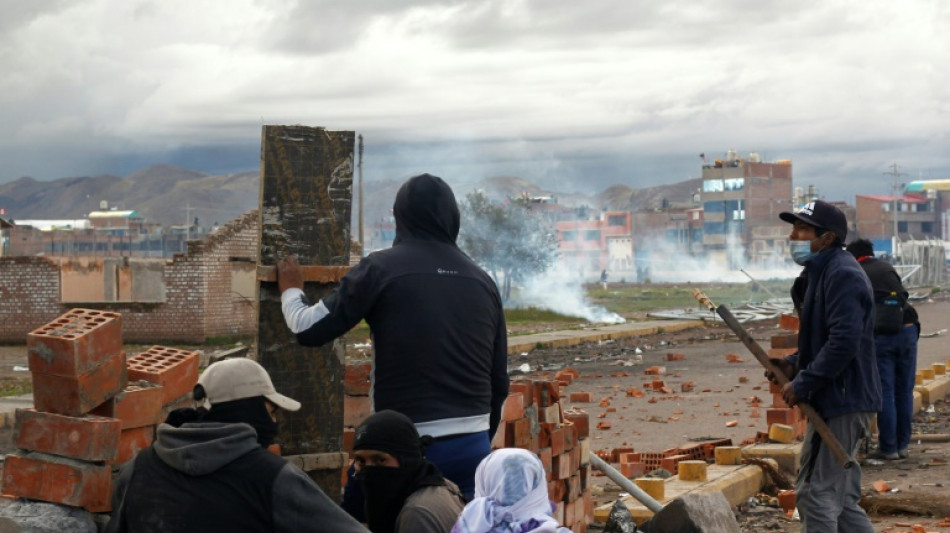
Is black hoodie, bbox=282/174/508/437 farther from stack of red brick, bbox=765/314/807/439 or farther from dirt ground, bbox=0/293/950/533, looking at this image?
stack of red brick, bbox=765/314/807/439

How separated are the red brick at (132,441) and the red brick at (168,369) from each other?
201 millimetres

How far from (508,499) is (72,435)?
1.53 m

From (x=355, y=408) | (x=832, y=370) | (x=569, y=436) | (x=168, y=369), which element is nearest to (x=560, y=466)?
(x=569, y=436)

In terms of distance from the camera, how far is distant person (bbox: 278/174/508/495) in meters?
4.70

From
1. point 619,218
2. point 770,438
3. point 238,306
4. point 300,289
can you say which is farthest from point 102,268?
point 619,218

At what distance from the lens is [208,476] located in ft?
12.4

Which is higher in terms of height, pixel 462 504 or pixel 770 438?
pixel 462 504

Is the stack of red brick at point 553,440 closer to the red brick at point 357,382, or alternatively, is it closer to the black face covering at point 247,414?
the red brick at point 357,382

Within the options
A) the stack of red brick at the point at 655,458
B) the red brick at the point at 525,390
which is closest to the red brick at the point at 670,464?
the stack of red brick at the point at 655,458

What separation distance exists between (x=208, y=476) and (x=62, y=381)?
85cm

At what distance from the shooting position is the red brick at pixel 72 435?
4316mm

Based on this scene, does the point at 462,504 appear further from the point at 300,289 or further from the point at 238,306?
the point at 238,306

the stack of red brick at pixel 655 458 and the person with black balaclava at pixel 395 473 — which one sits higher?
the person with black balaclava at pixel 395 473

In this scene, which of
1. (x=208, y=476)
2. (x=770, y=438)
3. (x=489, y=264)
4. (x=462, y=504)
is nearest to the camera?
(x=208, y=476)
